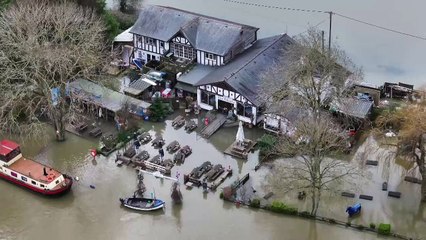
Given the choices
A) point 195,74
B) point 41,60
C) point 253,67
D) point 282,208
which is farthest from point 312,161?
point 41,60

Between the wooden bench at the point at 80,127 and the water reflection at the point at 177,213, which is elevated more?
the wooden bench at the point at 80,127

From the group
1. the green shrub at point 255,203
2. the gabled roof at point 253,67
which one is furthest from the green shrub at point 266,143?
the green shrub at point 255,203

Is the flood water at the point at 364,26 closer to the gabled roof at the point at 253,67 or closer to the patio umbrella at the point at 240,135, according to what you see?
the gabled roof at the point at 253,67

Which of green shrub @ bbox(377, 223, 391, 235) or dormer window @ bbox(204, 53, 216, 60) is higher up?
dormer window @ bbox(204, 53, 216, 60)

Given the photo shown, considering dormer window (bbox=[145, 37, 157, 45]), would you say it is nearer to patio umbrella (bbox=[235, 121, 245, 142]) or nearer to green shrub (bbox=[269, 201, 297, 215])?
patio umbrella (bbox=[235, 121, 245, 142])

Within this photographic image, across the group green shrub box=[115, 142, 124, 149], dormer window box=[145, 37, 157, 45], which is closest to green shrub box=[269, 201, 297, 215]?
green shrub box=[115, 142, 124, 149]

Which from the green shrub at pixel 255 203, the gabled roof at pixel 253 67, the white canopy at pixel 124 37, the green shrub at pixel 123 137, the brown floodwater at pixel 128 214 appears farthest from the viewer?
the white canopy at pixel 124 37

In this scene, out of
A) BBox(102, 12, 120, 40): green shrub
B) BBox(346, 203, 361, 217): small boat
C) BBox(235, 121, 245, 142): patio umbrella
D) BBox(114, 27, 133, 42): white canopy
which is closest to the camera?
BBox(346, 203, 361, 217): small boat
